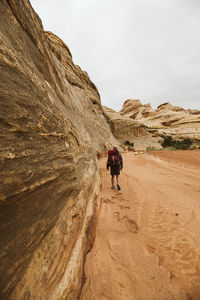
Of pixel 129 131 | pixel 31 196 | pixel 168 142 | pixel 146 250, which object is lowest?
pixel 146 250

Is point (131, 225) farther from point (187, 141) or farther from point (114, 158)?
point (187, 141)

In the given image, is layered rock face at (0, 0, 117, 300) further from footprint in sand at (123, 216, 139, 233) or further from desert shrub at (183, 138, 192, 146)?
desert shrub at (183, 138, 192, 146)

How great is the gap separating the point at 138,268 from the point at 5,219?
2.04 metres

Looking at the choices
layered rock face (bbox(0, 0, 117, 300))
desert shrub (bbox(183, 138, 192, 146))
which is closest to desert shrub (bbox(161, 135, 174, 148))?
desert shrub (bbox(183, 138, 192, 146))

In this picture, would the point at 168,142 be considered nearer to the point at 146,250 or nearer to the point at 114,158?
the point at 114,158

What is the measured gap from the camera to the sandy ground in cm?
145

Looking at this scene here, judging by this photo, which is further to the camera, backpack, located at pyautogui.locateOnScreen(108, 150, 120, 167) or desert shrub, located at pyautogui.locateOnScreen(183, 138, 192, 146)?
desert shrub, located at pyautogui.locateOnScreen(183, 138, 192, 146)

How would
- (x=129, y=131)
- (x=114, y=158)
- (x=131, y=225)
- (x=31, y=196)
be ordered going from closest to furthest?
1. (x=31, y=196)
2. (x=131, y=225)
3. (x=114, y=158)
4. (x=129, y=131)

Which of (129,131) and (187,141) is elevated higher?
(129,131)

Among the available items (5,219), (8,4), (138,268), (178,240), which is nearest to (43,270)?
(5,219)

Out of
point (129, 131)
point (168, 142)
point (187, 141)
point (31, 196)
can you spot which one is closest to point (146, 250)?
point (31, 196)

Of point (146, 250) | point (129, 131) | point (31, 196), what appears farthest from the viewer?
point (129, 131)

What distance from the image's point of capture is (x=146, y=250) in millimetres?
1950

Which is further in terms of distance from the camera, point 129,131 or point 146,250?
point 129,131
